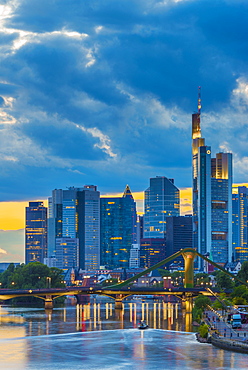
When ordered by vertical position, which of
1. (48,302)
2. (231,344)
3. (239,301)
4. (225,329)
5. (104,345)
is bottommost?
(104,345)

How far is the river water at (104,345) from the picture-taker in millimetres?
88562

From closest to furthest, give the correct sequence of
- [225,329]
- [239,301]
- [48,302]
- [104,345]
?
[104,345], [225,329], [239,301], [48,302]

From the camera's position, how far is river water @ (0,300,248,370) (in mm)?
88562

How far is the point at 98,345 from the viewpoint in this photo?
108 m

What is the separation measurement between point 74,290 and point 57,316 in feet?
125

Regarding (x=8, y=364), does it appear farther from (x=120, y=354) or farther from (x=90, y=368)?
(x=120, y=354)

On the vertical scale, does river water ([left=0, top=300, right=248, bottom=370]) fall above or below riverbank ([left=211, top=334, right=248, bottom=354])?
below

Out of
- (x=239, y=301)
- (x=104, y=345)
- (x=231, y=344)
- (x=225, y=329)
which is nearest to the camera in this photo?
(x=231, y=344)

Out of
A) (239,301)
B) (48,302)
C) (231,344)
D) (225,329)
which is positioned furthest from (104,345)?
(48,302)

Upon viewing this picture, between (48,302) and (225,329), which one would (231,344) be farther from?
(48,302)

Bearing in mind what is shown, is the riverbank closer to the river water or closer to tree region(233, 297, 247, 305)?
the river water

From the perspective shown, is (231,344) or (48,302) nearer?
(231,344)

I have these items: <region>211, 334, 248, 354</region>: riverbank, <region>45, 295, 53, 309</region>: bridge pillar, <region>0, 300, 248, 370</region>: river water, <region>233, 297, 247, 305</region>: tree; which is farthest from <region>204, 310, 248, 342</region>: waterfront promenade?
<region>45, 295, 53, 309</region>: bridge pillar

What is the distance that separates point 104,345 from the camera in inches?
4235
